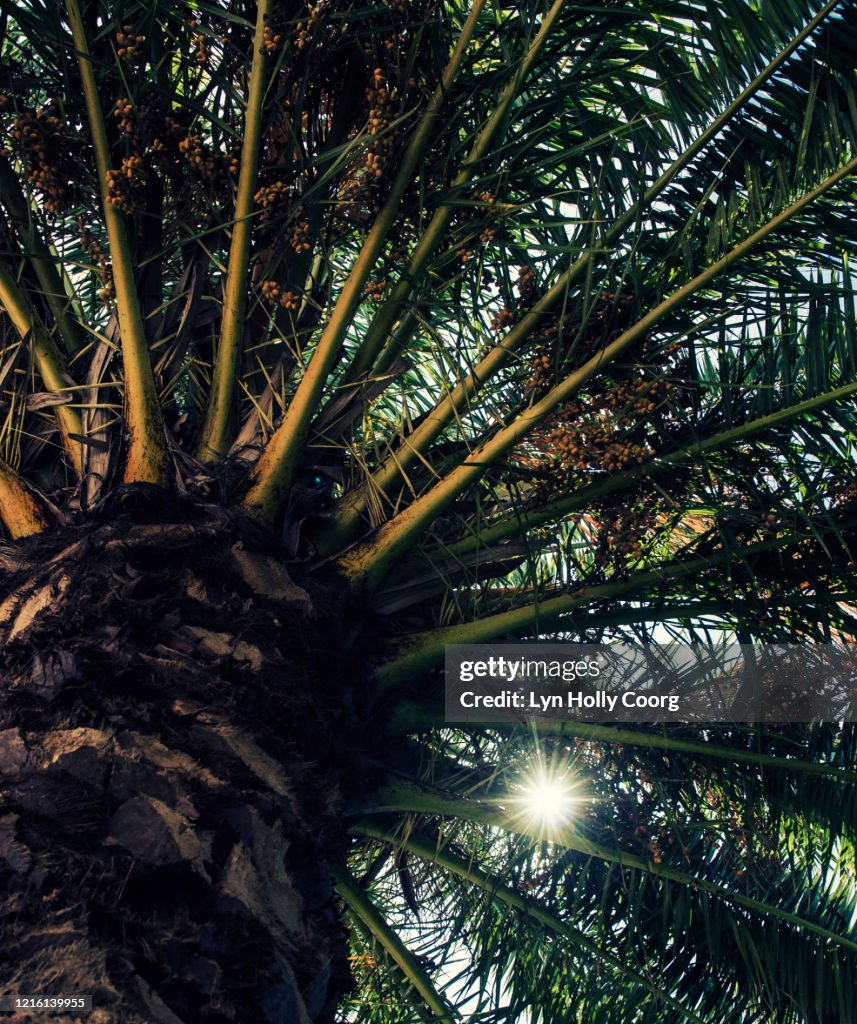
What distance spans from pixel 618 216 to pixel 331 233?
87 centimetres

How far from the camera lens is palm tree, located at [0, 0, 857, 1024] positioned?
2.50 metres

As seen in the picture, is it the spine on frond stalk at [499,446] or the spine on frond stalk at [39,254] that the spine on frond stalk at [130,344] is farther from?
the spine on frond stalk at [499,446]

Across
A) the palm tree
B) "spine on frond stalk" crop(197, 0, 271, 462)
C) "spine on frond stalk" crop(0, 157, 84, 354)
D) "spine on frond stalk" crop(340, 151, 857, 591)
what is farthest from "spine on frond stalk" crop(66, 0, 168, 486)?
"spine on frond stalk" crop(340, 151, 857, 591)

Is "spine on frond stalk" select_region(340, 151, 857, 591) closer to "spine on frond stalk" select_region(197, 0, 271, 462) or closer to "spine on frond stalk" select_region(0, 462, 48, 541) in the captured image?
"spine on frond stalk" select_region(197, 0, 271, 462)

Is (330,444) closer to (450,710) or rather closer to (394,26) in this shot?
(450,710)

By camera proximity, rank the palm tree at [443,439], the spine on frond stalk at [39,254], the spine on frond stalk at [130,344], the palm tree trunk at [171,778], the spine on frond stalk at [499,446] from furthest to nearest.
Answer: the spine on frond stalk at [39,254]
the spine on frond stalk at [499,446]
the spine on frond stalk at [130,344]
the palm tree at [443,439]
the palm tree trunk at [171,778]

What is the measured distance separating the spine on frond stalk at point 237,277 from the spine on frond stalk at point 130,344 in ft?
0.62

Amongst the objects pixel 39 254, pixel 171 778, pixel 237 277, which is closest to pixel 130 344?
pixel 237 277

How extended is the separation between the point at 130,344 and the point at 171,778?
1.19 meters

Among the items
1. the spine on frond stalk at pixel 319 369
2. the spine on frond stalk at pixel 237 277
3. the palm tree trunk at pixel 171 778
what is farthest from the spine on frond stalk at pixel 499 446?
the spine on frond stalk at pixel 237 277

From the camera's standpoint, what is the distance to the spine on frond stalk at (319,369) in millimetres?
2717

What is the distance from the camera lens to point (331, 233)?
314cm

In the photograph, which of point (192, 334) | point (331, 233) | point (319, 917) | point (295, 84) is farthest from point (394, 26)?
point (319, 917)

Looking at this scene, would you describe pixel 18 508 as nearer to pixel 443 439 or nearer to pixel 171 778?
pixel 171 778
